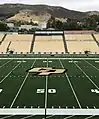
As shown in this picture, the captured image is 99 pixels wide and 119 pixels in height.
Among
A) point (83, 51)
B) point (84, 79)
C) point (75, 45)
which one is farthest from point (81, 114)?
point (75, 45)

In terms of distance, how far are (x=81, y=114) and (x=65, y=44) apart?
49.5 m

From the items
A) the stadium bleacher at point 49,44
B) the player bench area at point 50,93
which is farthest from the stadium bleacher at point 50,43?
the player bench area at point 50,93

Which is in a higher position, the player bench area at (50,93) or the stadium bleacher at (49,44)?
the stadium bleacher at (49,44)

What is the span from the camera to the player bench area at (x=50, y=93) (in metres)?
17.0

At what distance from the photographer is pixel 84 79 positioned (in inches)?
1048

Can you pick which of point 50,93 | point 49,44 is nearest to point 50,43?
point 49,44

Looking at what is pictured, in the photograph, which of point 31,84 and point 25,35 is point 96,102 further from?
point 25,35

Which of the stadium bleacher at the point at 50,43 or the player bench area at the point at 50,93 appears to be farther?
the stadium bleacher at the point at 50,43

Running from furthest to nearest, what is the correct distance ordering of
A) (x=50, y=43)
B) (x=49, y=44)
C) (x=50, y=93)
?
1. (x=50, y=43)
2. (x=49, y=44)
3. (x=50, y=93)

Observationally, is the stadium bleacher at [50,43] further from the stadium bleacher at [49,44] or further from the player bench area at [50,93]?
the player bench area at [50,93]

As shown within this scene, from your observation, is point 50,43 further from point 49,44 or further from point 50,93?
point 50,93

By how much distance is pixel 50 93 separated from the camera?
2097 centimetres

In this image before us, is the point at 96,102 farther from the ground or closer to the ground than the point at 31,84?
closer to the ground

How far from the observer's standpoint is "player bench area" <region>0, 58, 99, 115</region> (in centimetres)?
1703
